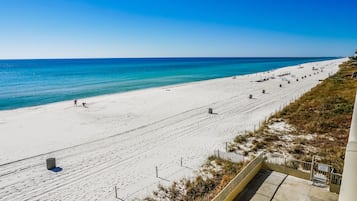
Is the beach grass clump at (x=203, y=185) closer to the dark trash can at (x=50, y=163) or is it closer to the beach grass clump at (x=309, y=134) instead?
the beach grass clump at (x=309, y=134)

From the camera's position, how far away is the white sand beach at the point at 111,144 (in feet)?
32.8

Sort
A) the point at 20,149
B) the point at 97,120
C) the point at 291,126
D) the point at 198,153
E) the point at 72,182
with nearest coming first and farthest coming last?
the point at 72,182 → the point at 198,153 → the point at 20,149 → the point at 291,126 → the point at 97,120

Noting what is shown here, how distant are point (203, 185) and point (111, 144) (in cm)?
711

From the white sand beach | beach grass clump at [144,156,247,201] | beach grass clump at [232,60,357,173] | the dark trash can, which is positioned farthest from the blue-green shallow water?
beach grass clump at [232,60,357,173]

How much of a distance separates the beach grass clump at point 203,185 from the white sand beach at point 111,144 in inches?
19.6

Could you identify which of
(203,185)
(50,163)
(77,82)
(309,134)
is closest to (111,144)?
(50,163)

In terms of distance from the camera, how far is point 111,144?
47.9 feet

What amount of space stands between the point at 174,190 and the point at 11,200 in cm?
603

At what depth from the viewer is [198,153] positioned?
12.9 meters

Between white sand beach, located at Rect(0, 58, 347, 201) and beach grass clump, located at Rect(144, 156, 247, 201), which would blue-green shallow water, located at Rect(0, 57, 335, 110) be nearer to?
white sand beach, located at Rect(0, 58, 347, 201)

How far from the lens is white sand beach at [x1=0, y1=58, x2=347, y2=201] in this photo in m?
9.99

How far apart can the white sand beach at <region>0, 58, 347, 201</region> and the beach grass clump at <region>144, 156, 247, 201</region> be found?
0.50 meters

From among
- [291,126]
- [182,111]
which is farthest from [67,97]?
[291,126]

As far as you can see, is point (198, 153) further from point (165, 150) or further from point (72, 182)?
point (72, 182)
